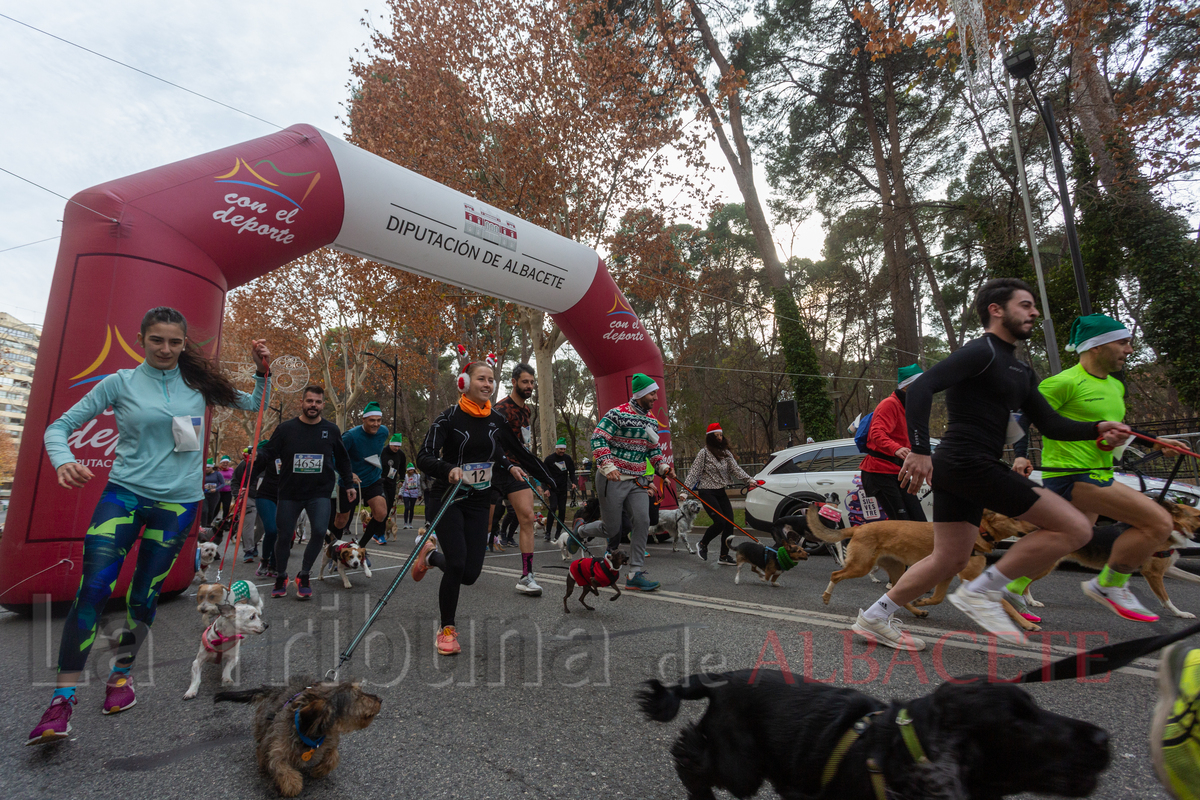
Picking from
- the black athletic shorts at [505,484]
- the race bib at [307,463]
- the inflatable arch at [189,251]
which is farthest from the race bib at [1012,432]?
the inflatable arch at [189,251]

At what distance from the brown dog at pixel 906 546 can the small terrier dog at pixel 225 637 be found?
13.6 feet

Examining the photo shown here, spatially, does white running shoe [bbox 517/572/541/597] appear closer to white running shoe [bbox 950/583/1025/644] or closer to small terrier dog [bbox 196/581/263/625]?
small terrier dog [bbox 196/581/263/625]

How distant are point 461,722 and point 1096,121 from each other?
1953 cm

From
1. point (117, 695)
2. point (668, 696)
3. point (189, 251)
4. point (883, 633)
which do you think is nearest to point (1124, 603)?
point (883, 633)

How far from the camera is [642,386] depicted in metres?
6.26

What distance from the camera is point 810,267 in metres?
30.3

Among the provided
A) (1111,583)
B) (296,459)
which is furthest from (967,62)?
(296,459)

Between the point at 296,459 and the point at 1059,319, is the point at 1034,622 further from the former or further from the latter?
the point at 1059,319

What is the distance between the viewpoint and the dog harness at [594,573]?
15.5ft

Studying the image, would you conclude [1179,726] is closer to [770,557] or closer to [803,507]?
[770,557]

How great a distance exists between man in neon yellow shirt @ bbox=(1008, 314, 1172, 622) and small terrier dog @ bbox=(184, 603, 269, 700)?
180 inches

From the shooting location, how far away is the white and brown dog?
29.5 ft

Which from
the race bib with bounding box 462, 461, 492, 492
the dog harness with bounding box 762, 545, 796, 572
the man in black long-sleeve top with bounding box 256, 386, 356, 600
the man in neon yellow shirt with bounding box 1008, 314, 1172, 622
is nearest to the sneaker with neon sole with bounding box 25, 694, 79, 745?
the race bib with bounding box 462, 461, 492, 492

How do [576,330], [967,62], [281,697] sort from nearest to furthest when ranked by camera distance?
1. [281,697]
2. [576,330]
3. [967,62]
